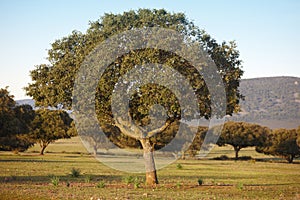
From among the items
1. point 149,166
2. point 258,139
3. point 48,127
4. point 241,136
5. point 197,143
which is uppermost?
point 48,127

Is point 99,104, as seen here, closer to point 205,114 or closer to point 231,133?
point 205,114

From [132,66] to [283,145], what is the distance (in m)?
90.8

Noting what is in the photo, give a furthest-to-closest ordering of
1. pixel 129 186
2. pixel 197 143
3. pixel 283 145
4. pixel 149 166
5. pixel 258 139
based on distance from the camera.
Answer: pixel 197 143 → pixel 258 139 → pixel 283 145 → pixel 149 166 → pixel 129 186

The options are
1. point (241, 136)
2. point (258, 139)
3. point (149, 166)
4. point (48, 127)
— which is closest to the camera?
point (149, 166)

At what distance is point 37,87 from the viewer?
34.8 meters

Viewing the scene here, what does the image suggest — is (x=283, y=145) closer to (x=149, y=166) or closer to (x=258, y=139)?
(x=258, y=139)

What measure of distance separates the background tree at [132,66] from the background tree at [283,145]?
83479 millimetres

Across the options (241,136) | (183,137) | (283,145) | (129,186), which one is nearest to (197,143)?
(183,137)

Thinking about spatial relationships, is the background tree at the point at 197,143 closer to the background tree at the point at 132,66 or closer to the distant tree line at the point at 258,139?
the distant tree line at the point at 258,139

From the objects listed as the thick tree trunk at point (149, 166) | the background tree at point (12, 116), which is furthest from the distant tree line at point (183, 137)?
the thick tree trunk at point (149, 166)

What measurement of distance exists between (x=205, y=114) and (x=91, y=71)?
316 inches

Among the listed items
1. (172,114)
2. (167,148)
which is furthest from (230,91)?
(167,148)

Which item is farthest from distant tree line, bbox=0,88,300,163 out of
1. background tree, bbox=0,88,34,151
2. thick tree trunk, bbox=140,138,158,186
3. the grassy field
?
thick tree trunk, bbox=140,138,158,186

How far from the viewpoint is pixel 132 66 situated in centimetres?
2828
